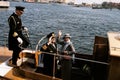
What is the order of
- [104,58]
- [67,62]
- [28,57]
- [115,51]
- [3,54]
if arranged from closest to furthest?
[115,51] → [67,62] → [104,58] → [28,57] → [3,54]

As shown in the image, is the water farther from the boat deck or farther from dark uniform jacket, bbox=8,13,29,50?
dark uniform jacket, bbox=8,13,29,50

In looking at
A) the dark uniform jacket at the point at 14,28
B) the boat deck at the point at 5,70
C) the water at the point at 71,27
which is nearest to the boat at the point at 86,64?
the boat deck at the point at 5,70

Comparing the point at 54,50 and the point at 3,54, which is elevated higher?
the point at 54,50

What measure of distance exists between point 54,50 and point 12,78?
1518 mm

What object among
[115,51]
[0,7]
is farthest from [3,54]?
[0,7]

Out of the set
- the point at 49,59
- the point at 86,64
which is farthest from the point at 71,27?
the point at 49,59

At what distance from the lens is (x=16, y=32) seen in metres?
8.58

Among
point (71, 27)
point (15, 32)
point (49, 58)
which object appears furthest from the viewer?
point (71, 27)

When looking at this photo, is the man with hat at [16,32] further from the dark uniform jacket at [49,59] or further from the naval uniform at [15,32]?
the dark uniform jacket at [49,59]

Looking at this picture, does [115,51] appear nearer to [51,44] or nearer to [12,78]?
[51,44]

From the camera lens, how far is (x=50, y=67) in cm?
821

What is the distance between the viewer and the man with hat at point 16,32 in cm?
852

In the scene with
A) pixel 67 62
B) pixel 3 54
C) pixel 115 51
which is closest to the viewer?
pixel 115 51

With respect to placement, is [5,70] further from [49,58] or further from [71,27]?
[71,27]
